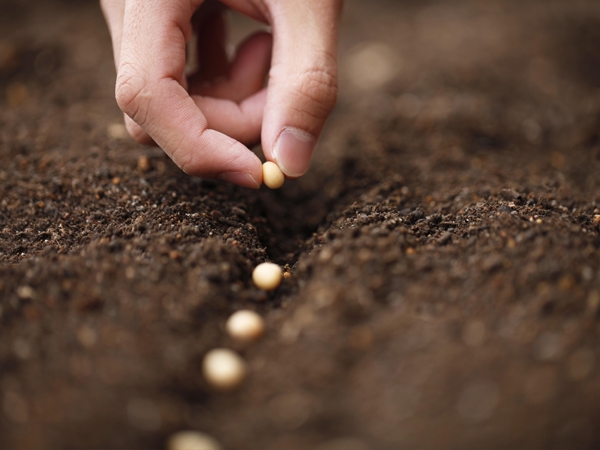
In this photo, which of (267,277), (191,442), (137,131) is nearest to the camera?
(191,442)

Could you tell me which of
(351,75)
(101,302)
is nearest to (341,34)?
(351,75)

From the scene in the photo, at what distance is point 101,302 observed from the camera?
1094 mm

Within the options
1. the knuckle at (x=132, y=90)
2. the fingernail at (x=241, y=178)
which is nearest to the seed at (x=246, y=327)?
the fingernail at (x=241, y=178)

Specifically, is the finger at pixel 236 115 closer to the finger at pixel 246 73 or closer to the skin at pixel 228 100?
the skin at pixel 228 100

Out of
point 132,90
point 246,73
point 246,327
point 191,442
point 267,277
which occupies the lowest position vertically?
point 191,442

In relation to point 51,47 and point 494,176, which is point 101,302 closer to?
point 494,176

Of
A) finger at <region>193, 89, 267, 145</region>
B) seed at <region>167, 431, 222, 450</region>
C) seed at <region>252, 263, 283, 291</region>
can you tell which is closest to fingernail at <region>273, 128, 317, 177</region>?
finger at <region>193, 89, 267, 145</region>

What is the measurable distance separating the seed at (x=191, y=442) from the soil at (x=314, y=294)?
0.07ft

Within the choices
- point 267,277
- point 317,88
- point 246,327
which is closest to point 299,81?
point 317,88

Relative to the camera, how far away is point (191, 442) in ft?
3.04

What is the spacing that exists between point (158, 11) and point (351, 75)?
5.45ft

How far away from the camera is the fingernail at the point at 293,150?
1346 mm

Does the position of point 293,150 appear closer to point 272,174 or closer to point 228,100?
point 272,174

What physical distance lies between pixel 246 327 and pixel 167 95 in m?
0.66
